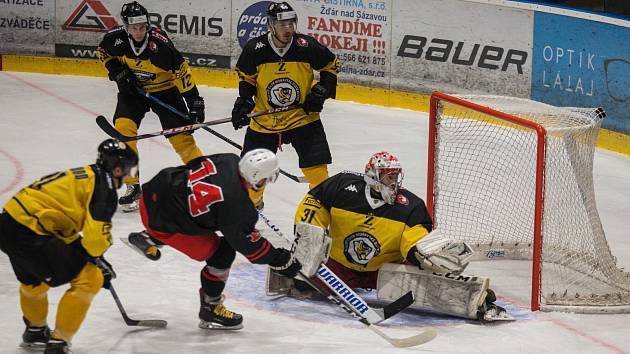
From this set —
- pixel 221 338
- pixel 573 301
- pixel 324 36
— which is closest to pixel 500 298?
pixel 573 301

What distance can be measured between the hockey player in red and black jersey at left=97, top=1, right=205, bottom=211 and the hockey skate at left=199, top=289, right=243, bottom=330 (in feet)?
6.04

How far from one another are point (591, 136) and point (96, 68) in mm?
5445

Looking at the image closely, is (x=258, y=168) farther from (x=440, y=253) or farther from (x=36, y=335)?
(x=36, y=335)

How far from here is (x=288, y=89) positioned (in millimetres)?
6613

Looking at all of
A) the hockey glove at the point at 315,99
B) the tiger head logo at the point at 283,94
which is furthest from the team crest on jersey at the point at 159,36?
the hockey glove at the point at 315,99

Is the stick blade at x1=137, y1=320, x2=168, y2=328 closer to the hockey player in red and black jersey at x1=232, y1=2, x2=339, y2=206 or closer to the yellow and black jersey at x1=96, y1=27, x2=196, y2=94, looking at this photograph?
the hockey player in red and black jersey at x1=232, y1=2, x2=339, y2=206

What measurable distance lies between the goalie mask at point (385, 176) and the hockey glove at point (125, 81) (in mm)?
2022

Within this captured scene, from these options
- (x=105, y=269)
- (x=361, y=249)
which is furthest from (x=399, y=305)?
(x=105, y=269)

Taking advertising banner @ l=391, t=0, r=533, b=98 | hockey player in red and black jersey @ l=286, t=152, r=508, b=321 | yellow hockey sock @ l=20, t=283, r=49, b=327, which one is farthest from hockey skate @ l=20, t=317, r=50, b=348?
advertising banner @ l=391, t=0, r=533, b=98

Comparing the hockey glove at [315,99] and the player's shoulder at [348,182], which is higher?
the hockey glove at [315,99]

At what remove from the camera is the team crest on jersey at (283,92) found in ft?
21.7

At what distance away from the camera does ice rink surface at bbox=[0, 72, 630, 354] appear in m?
5.24

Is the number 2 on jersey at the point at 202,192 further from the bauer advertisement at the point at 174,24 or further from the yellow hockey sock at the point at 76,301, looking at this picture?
the bauer advertisement at the point at 174,24

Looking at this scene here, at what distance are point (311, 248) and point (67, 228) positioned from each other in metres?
1.13
